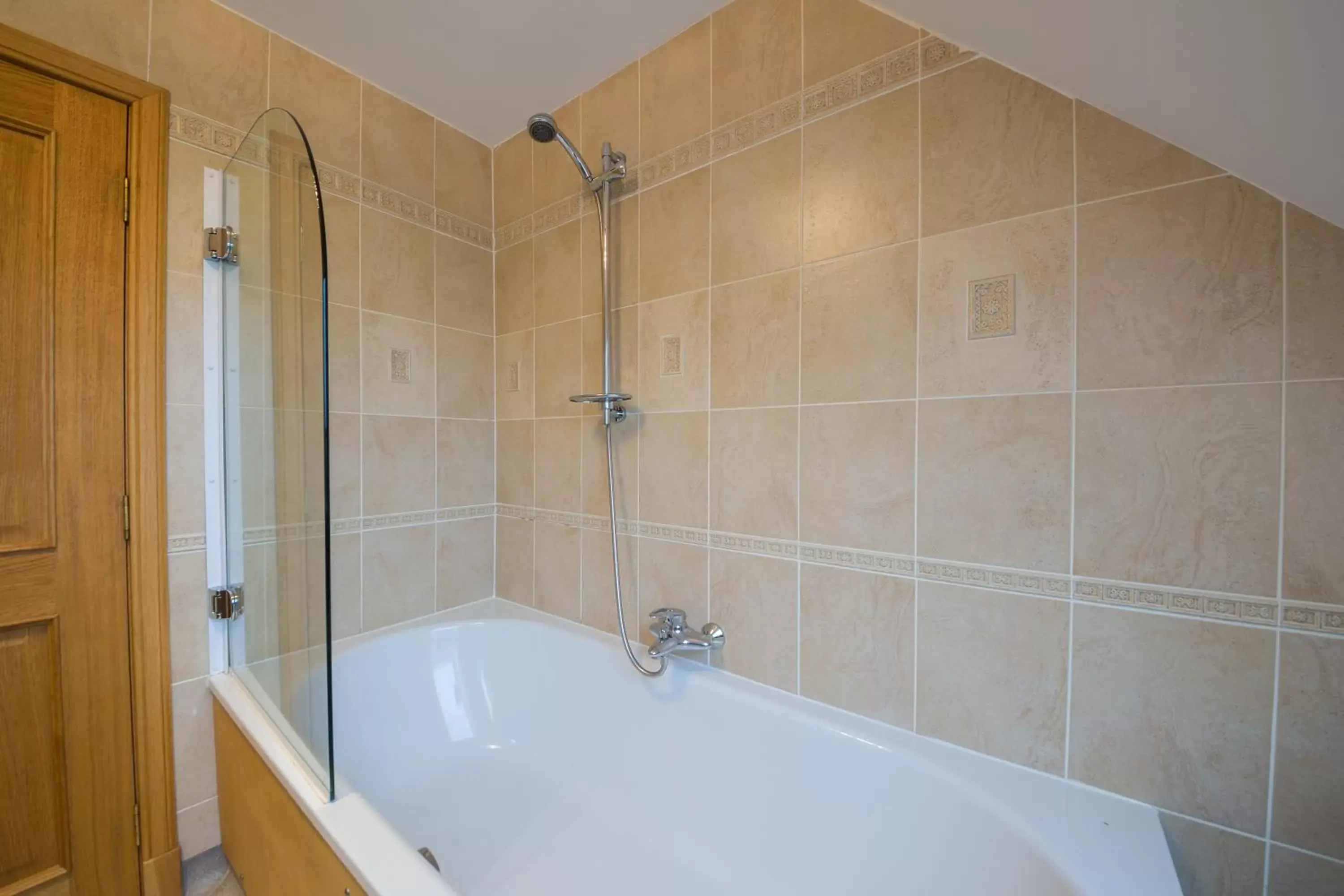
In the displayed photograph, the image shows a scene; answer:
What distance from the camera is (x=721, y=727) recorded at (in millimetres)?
1192

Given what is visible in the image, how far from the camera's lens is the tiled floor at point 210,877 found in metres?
1.21

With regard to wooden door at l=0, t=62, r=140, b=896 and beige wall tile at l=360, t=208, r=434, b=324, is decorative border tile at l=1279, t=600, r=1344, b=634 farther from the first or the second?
wooden door at l=0, t=62, r=140, b=896

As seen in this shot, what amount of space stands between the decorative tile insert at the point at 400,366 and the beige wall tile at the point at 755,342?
1029mm

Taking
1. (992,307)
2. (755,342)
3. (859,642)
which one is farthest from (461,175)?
(859,642)

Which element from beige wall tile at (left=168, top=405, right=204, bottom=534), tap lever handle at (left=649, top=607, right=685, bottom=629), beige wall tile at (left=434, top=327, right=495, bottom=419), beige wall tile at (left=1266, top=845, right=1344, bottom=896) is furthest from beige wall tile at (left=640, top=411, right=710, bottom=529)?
beige wall tile at (left=1266, top=845, right=1344, bottom=896)

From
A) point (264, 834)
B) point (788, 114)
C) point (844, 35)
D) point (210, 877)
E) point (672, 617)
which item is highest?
point (844, 35)

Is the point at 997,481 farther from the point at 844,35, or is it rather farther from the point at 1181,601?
the point at 844,35

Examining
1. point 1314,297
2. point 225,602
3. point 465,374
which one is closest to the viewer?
point 1314,297

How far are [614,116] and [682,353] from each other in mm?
804

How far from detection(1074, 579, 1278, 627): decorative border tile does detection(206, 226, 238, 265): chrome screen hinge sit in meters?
1.99

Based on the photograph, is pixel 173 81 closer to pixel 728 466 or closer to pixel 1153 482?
pixel 728 466

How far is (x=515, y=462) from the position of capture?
1816 mm

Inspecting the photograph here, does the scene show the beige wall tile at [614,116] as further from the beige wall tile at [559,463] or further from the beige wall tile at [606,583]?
the beige wall tile at [606,583]

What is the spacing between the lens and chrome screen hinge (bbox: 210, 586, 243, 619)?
1.26m
